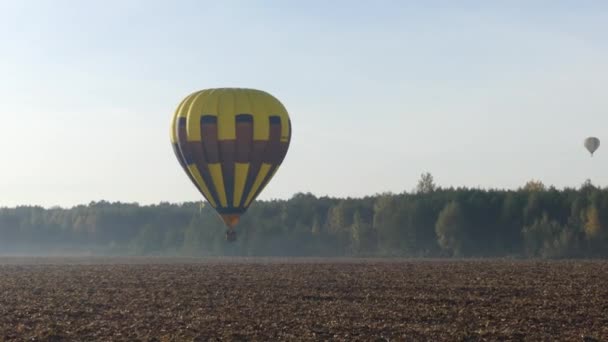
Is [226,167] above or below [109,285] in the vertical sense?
above

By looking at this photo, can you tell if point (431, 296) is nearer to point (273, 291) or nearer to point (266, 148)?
point (273, 291)

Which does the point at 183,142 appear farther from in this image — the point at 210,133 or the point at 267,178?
the point at 267,178

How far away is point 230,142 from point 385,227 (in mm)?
47097

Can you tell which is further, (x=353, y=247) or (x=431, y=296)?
(x=353, y=247)

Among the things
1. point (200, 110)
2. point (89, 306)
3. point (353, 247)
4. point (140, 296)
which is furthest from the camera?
point (353, 247)

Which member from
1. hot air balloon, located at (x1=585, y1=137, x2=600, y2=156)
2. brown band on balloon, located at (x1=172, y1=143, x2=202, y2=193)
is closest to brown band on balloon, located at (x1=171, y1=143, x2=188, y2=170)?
brown band on balloon, located at (x1=172, y1=143, x2=202, y2=193)

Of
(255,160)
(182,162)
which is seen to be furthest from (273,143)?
(182,162)

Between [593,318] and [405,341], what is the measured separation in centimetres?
672

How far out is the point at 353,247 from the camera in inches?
4166

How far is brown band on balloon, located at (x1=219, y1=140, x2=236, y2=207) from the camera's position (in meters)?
57.6

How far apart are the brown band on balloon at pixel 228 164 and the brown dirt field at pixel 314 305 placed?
504 centimetres

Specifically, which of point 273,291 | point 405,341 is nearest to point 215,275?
point 273,291

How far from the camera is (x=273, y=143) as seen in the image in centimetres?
5859

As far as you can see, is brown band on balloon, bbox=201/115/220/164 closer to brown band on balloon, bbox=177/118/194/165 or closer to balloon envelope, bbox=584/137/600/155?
brown band on balloon, bbox=177/118/194/165
